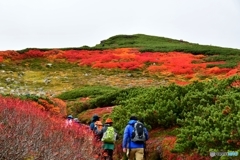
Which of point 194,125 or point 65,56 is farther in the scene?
point 65,56

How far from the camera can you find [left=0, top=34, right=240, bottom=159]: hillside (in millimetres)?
15258

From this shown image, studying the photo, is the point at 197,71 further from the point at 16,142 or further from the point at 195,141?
the point at 16,142

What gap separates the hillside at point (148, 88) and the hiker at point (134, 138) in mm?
1087

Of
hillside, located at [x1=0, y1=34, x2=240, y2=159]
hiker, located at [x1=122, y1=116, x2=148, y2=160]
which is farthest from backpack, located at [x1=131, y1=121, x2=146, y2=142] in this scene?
hillside, located at [x1=0, y1=34, x2=240, y2=159]

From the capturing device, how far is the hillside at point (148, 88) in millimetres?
15258

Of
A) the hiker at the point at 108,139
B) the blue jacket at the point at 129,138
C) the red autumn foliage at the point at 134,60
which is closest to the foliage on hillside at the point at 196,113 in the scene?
the blue jacket at the point at 129,138

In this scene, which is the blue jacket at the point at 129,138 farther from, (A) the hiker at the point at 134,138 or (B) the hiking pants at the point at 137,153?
(B) the hiking pants at the point at 137,153

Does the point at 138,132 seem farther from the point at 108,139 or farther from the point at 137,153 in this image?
the point at 108,139

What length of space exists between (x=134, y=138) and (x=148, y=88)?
12961 mm

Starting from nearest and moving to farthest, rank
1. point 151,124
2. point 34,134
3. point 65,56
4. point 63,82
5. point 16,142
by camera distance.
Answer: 1. point 16,142
2. point 34,134
3. point 151,124
4. point 63,82
5. point 65,56

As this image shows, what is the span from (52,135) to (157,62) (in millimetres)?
44633

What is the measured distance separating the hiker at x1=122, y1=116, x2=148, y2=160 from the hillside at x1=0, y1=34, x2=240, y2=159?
1087mm

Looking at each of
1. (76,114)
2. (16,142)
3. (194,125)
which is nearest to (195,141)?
(194,125)

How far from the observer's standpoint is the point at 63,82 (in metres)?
46.3
